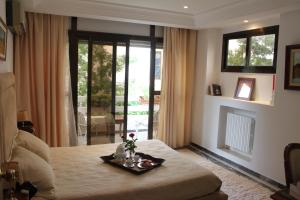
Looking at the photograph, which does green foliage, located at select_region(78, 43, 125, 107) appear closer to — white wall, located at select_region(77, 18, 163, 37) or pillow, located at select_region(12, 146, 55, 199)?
white wall, located at select_region(77, 18, 163, 37)

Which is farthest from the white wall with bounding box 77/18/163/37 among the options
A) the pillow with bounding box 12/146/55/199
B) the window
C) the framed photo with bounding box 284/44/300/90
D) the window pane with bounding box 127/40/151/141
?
the pillow with bounding box 12/146/55/199

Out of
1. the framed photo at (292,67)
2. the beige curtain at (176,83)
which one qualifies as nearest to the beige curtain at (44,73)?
the beige curtain at (176,83)

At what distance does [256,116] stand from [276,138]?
46 centimetres

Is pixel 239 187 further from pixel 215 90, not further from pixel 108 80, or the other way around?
pixel 108 80

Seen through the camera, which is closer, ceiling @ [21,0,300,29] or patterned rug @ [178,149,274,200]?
patterned rug @ [178,149,274,200]

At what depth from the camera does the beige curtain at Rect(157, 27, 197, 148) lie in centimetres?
512

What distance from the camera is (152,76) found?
517 centimetres

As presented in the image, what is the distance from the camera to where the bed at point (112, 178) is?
2092 millimetres

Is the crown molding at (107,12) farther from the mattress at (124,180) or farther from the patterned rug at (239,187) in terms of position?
the patterned rug at (239,187)

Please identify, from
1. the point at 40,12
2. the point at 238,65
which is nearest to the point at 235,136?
the point at 238,65

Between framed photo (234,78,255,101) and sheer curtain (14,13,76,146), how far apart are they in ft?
9.78

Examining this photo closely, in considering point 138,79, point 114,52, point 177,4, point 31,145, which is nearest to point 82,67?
point 114,52

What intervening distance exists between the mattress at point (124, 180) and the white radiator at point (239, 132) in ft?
5.66

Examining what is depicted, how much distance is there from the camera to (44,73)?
4.26m
